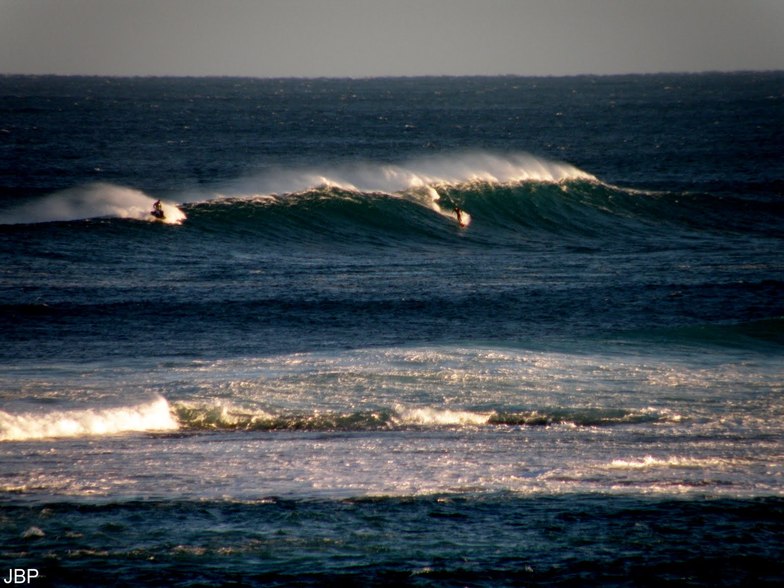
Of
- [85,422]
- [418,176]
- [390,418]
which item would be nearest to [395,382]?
[390,418]

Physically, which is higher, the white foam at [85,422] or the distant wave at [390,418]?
the white foam at [85,422]

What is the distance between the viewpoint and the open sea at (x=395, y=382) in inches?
347

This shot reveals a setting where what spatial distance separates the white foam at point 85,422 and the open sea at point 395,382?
0.05m

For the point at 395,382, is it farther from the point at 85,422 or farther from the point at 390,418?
the point at 85,422

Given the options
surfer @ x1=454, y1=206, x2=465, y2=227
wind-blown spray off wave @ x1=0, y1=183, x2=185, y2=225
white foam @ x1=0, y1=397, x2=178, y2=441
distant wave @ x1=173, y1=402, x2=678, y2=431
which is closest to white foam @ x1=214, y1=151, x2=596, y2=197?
surfer @ x1=454, y1=206, x2=465, y2=227

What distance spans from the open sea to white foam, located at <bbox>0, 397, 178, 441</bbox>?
1.8 inches

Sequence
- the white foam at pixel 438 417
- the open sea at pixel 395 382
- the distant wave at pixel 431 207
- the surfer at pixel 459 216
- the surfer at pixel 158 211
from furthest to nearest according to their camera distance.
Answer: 1. the surfer at pixel 459 216
2. the distant wave at pixel 431 207
3. the surfer at pixel 158 211
4. the white foam at pixel 438 417
5. the open sea at pixel 395 382

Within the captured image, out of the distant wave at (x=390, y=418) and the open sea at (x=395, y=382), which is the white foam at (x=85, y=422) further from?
the distant wave at (x=390, y=418)

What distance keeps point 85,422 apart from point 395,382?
4715mm

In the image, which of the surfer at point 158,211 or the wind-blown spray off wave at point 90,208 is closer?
the surfer at point 158,211

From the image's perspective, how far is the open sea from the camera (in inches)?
347

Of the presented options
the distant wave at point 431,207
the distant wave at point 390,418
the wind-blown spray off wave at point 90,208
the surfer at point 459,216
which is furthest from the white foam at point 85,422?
the surfer at point 459,216

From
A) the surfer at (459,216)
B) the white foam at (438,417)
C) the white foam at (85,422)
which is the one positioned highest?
the surfer at (459,216)

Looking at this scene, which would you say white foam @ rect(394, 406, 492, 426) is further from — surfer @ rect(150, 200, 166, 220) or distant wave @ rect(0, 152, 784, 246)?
surfer @ rect(150, 200, 166, 220)
